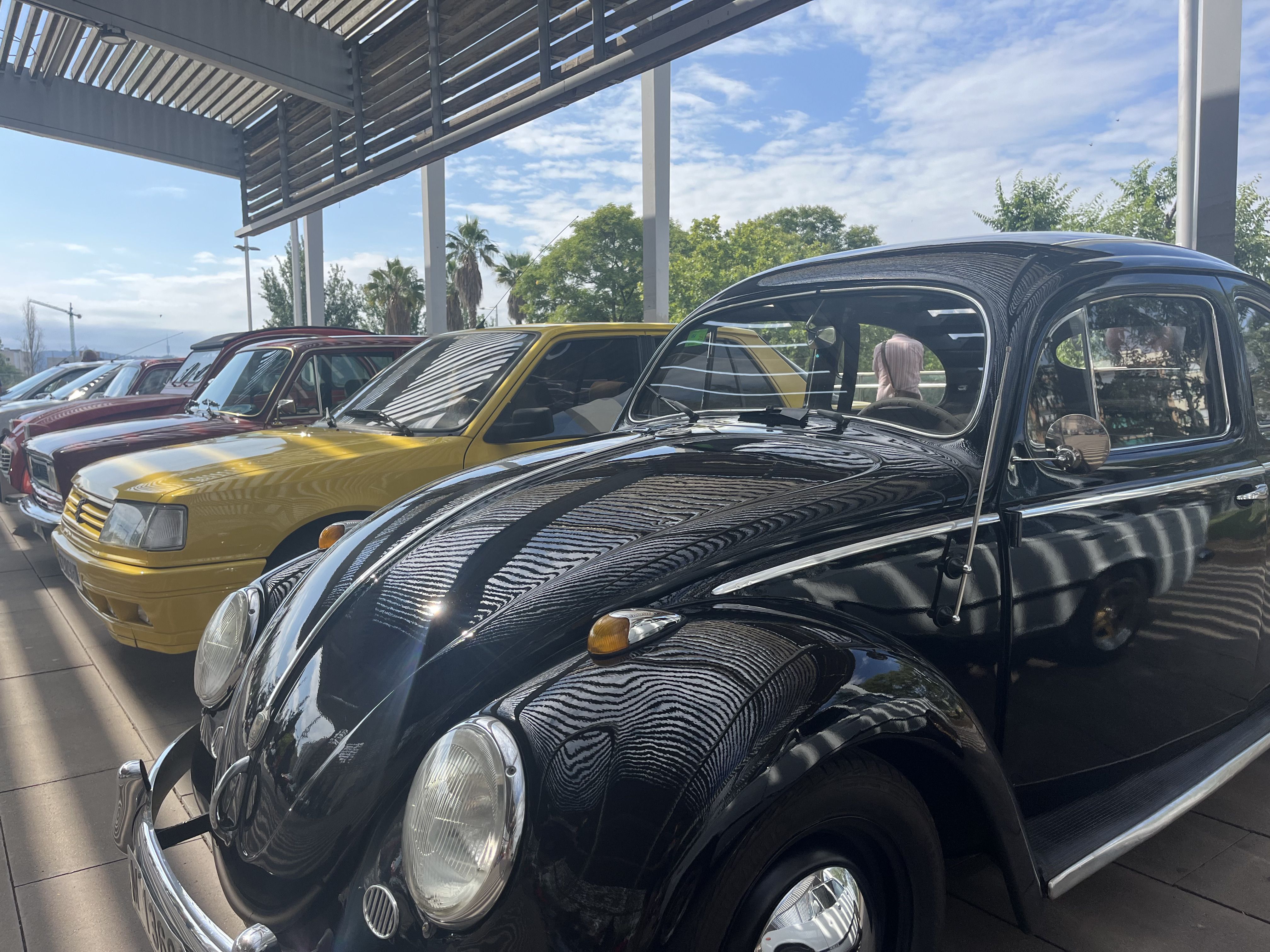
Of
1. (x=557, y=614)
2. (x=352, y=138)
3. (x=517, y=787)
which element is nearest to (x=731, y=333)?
(x=557, y=614)

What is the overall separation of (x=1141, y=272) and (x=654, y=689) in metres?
2.07

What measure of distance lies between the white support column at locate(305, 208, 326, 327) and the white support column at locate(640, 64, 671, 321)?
9112mm

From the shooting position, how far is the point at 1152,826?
2.34 metres

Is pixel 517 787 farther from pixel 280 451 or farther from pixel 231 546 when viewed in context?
pixel 280 451

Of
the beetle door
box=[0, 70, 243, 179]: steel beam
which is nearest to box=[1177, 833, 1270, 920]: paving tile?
the beetle door

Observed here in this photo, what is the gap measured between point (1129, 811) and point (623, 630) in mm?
1651

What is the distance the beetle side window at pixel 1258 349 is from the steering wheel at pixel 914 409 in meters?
1.39

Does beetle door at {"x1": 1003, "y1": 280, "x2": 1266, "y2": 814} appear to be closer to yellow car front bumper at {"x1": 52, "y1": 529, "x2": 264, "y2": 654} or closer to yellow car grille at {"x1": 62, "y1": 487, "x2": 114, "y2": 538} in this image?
yellow car front bumper at {"x1": 52, "y1": 529, "x2": 264, "y2": 654}

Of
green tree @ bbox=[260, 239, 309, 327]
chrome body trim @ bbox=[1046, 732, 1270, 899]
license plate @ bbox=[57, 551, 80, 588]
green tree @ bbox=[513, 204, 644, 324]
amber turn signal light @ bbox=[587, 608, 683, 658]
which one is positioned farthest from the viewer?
green tree @ bbox=[513, 204, 644, 324]

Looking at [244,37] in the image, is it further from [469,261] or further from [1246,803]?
[469,261]

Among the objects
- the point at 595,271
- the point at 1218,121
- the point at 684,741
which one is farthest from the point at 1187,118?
the point at 595,271

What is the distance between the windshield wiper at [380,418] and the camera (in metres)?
4.78

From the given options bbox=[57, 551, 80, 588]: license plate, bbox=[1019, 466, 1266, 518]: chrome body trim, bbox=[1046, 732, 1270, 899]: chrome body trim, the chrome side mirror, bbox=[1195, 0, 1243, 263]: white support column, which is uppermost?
bbox=[1195, 0, 1243, 263]: white support column

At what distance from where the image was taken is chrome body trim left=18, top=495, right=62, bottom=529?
6.29 meters
